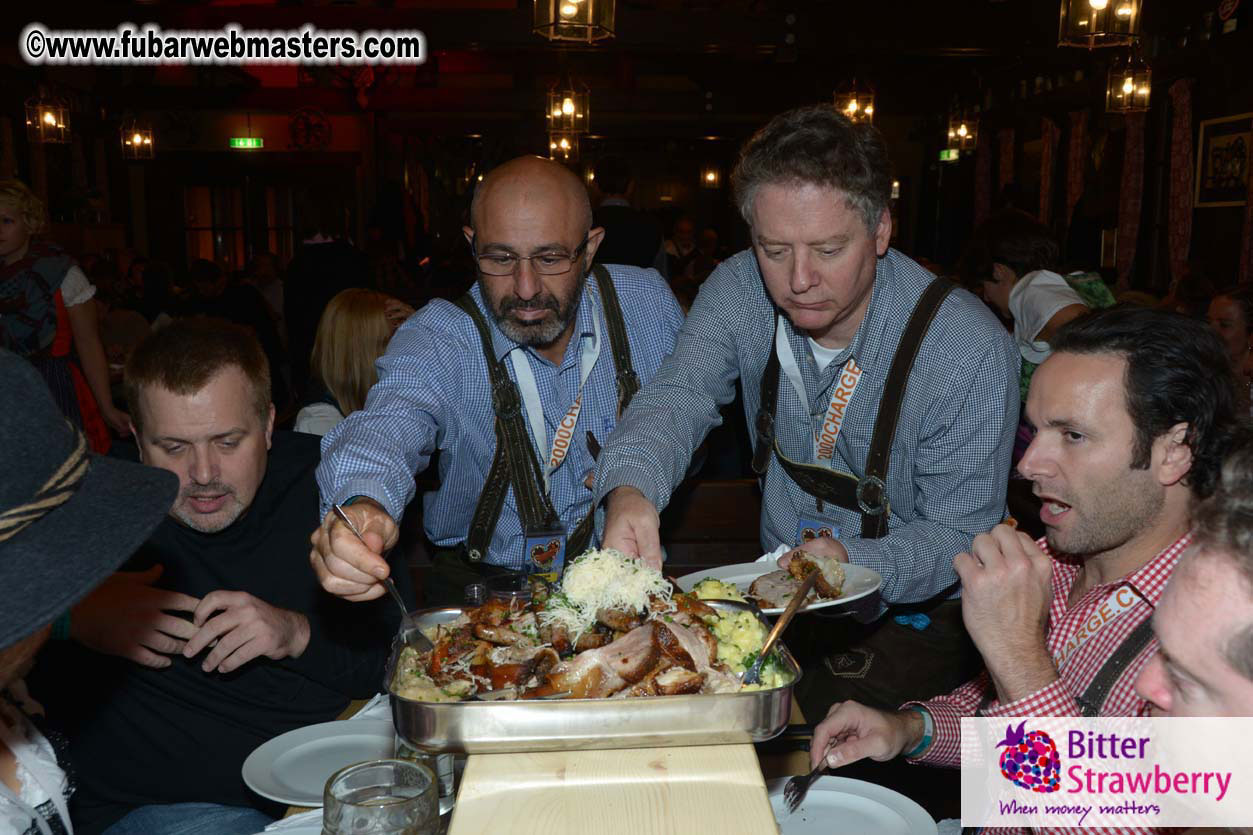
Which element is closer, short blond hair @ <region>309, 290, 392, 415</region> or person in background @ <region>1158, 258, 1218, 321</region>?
short blond hair @ <region>309, 290, 392, 415</region>

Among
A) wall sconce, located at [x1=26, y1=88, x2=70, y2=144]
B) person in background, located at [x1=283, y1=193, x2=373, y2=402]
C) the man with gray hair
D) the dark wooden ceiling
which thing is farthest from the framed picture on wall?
wall sconce, located at [x1=26, y1=88, x2=70, y2=144]

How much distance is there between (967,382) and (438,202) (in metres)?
18.7

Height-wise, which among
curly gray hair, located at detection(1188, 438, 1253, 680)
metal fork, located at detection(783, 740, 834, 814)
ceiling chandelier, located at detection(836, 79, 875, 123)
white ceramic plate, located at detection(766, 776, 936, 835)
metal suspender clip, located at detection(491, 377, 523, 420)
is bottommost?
white ceramic plate, located at detection(766, 776, 936, 835)

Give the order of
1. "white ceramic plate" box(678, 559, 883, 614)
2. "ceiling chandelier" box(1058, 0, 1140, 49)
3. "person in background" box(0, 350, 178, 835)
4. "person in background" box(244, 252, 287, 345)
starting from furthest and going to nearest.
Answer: "person in background" box(244, 252, 287, 345) < "ceiling chandelier" box(1058, 0, 1140, 49) < "white ceramic plate" box(678, 559, 883, 614) < "person in background" box(0, 350, 178, 835)

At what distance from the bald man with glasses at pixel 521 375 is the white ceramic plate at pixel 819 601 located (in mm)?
532

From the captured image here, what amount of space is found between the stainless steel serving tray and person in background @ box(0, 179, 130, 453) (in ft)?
14.6

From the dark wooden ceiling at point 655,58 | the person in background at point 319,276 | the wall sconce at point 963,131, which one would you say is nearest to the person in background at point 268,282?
the dark wooden ceiling at point 655,58

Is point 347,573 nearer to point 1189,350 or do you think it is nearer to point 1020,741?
point 1020,741

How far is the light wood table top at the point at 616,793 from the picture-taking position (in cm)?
104

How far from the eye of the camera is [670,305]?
2.95 meters

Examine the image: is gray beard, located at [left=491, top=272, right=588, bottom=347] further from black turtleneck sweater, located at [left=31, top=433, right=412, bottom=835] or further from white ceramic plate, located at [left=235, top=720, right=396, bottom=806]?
white ceramic plate, located at [left=235, top=720, right=396, bottom=806]

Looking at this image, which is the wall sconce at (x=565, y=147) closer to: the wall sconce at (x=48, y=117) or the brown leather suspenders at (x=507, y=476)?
the wall sconce at (x=48, y=117)

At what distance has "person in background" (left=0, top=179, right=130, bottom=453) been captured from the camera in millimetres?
4852

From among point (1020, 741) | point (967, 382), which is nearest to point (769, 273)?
point (967, 382)
